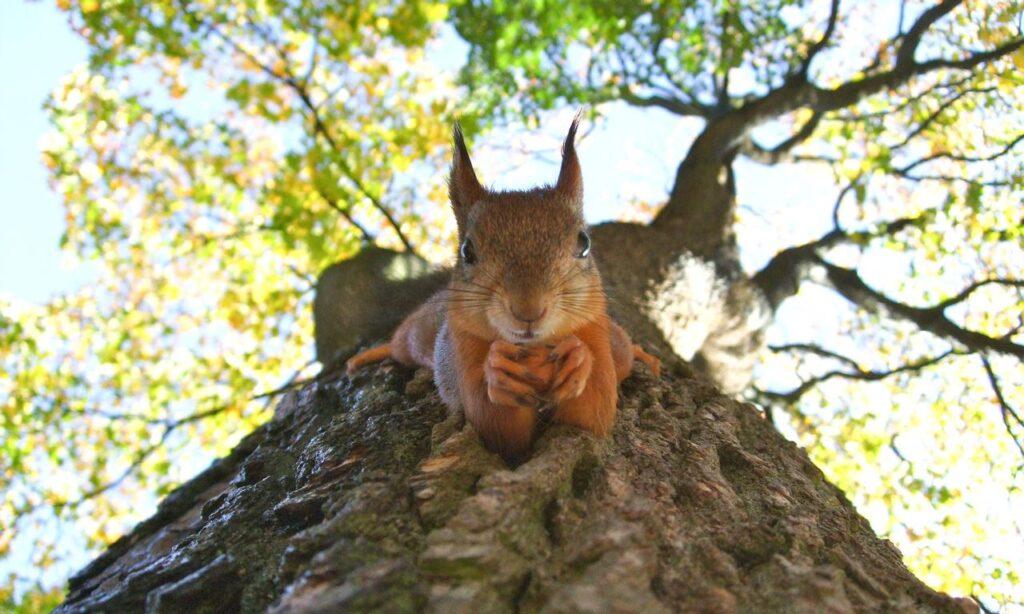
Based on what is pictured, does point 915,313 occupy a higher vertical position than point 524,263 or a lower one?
higher

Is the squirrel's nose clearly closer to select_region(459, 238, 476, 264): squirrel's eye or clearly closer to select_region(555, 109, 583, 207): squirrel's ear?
select_region(459, 238, 476, 264): squirrel's eye

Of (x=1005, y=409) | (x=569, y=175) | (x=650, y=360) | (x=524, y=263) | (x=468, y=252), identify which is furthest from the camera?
(x=1005, y=409)

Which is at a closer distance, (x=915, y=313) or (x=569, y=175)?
(x=569, y=175)

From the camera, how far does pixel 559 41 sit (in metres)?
Answer: 5.79

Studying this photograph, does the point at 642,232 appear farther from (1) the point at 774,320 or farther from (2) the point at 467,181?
(2) the point at 467,181

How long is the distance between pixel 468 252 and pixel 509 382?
68cm

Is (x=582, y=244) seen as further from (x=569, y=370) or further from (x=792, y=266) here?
(x=792, y=266)

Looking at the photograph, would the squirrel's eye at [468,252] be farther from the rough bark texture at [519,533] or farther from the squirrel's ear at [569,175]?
the rough bark texture at [519,533]

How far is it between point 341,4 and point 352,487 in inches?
193

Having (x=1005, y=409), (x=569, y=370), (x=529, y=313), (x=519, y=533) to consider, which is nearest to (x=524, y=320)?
(x=529, y=313)

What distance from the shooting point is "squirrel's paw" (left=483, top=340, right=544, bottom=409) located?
179 cm

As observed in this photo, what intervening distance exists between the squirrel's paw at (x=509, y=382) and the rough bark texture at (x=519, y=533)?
0.16m

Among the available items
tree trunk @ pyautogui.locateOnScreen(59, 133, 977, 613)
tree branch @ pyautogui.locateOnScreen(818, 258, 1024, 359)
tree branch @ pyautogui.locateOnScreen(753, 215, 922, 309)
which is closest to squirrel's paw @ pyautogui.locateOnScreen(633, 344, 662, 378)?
tree trunk @ pyautogui.locateOnScreen(59, 133, 977, 613)

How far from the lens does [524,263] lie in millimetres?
2041
